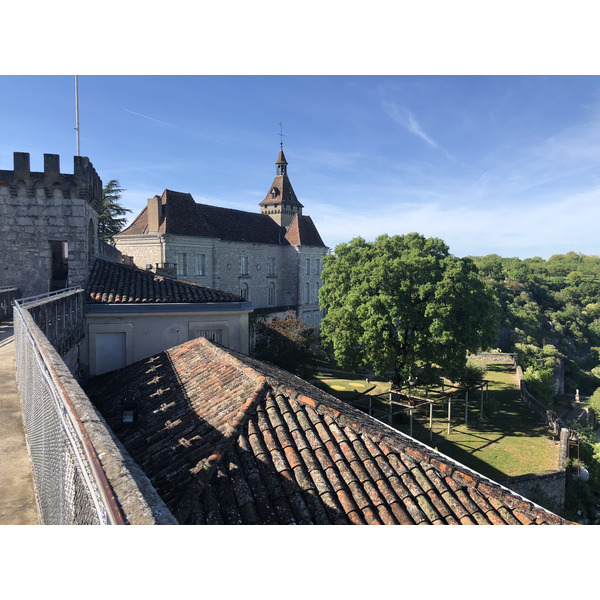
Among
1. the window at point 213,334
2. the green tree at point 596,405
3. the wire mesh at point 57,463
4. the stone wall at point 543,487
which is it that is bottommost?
the green tree at point 596,405

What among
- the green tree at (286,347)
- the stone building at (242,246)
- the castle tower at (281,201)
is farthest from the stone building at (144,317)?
the castle tower at (281,201)

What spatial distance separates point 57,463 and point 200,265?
36.1 m

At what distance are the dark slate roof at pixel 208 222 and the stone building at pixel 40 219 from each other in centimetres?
2180

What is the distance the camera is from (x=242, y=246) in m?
42.8

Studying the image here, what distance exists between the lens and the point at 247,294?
4381cm

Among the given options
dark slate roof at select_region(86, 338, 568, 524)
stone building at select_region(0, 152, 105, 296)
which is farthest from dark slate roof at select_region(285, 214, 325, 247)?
dark slate roof at select_region(86, 338, 568, 524)

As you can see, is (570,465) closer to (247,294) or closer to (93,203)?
(93,203)

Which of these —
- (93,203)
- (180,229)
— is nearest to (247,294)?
(180,229)

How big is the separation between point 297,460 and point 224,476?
104 centimetres

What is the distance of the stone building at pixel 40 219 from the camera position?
13109 mm

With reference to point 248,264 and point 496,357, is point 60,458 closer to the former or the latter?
point 496,357

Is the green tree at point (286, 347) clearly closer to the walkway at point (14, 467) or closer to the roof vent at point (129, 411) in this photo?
the roof vent at point (129, 411)

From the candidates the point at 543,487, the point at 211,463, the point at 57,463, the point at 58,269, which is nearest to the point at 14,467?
the point at 57,463
